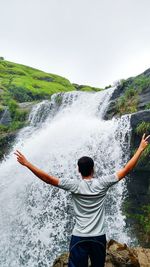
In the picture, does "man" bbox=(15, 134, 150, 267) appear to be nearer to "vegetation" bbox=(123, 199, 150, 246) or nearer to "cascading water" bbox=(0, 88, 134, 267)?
"cascading water" bbox=(0, 88, 134, 267)

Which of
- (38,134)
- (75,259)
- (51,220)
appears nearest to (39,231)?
(51,220)

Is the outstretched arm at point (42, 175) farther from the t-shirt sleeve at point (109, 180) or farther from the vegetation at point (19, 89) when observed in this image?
the vegetation at point (19, 89)

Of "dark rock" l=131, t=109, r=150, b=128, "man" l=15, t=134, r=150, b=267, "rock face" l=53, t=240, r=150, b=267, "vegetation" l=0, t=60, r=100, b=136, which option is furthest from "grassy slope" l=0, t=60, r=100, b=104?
"man" l=15, t=134, r=150, b=267

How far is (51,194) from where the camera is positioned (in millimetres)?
18281

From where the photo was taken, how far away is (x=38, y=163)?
2003 centimetres

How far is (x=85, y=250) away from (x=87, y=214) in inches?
17.1

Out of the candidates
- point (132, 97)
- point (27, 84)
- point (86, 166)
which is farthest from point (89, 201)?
point (27, 84)

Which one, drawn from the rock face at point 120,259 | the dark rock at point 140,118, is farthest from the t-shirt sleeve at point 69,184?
the dark rock at point 140,118

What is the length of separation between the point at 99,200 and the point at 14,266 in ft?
37.3

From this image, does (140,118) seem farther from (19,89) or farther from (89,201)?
(19,89)

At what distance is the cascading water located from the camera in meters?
16.5

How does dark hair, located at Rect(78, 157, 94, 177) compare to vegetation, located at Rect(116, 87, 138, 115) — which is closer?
dark hair, located at Rect(78, 157, 94, 177)

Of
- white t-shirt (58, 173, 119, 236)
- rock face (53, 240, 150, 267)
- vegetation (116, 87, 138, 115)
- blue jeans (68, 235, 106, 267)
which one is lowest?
rock face (53, 240, 150, 267)

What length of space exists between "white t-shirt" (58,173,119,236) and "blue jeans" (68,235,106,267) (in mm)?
76
